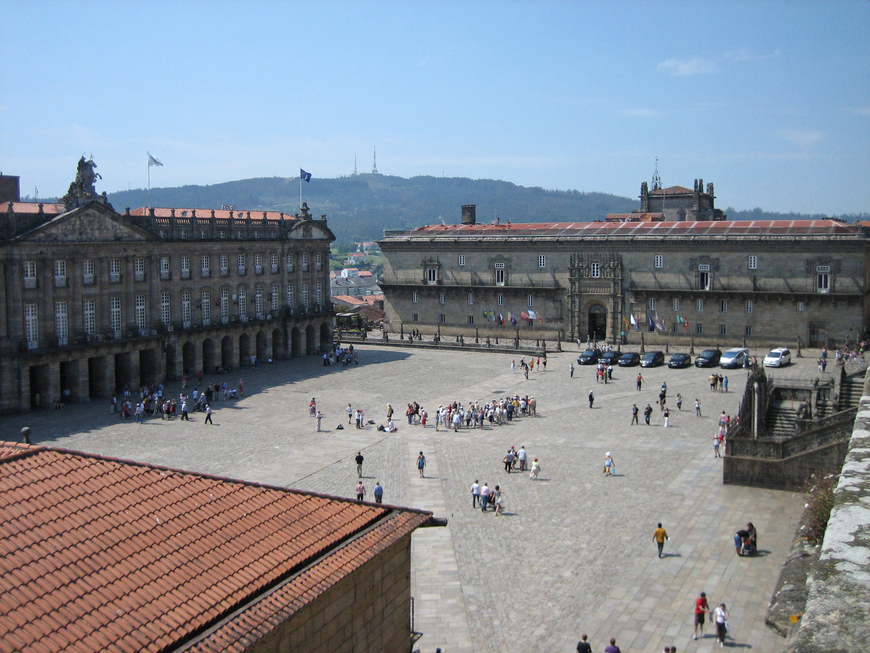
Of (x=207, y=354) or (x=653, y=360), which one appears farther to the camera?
(x=207, y=354)

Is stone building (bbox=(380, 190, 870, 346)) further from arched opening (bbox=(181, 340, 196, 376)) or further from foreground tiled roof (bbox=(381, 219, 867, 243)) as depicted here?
arched opening (bbox=(181, 340, 196, 376))

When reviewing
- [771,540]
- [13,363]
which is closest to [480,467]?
[771,540]

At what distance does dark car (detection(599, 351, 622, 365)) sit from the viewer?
60972 millimetres

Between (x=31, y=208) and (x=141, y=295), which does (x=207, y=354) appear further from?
(x=31, y=208)

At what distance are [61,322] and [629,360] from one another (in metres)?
37.7

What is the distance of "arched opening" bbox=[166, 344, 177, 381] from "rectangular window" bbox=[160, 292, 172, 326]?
178cm

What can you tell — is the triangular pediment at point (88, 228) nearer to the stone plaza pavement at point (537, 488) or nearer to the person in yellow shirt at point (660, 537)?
the stone plaza pavement at point (537, 488)

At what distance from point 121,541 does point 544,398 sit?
40.0 m

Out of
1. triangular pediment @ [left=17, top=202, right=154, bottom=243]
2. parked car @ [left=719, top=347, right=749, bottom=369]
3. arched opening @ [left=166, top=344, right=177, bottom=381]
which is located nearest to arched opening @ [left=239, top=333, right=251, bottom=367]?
arched opening @ [left=166, top=344, right=177, bottom=381]

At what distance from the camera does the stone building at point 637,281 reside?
6359 centimetres

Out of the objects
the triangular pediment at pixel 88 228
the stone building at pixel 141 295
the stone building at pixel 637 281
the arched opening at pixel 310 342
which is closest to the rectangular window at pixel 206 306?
the stone building at pixel 141 295

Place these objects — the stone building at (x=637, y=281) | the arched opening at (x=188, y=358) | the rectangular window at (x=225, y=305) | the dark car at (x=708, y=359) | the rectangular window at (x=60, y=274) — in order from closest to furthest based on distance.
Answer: the rectangular window at (x=60, y=274) → the dark car at (x=708, y=359) → the arched opening at (x=188, y=358) → the rectangular window at (x=225, y=305) → the stone building at (x=637, y=281)

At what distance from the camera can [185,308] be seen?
60094 mm

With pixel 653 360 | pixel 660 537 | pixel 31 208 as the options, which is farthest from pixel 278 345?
pixel 660 537
